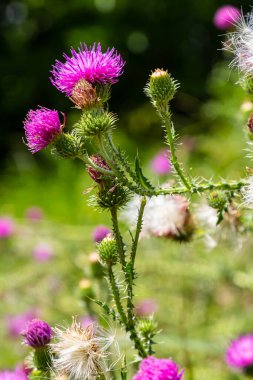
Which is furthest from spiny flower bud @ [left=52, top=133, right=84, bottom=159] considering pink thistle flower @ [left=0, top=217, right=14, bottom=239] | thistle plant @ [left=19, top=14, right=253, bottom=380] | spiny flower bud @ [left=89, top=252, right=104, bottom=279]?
pink thistle flower @ [left=0, top=217, right=14, bottom=239]

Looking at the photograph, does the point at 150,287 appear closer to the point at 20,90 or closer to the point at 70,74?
the point at 70,74

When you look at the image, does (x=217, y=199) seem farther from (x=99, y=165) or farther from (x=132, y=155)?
(x=132, y=155)

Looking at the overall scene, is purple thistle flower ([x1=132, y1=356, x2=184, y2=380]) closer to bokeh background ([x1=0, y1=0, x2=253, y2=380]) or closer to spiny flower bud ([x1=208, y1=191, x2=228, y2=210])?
spiny flower bud ([x1=208, y1=191, x2=228, y2=210])

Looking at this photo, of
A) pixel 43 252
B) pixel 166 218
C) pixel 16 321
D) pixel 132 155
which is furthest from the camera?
pixel 132 155

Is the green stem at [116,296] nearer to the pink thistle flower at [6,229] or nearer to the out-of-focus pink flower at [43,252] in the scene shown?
the out-of-focus pink flower at [43,252]

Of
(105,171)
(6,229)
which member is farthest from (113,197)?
(6,229)

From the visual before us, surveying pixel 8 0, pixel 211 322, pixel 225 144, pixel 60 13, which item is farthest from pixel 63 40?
pixel 211 322

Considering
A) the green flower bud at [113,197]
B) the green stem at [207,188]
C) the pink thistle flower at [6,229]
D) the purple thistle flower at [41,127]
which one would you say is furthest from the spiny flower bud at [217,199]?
the pink thistle flower at [6,229]
